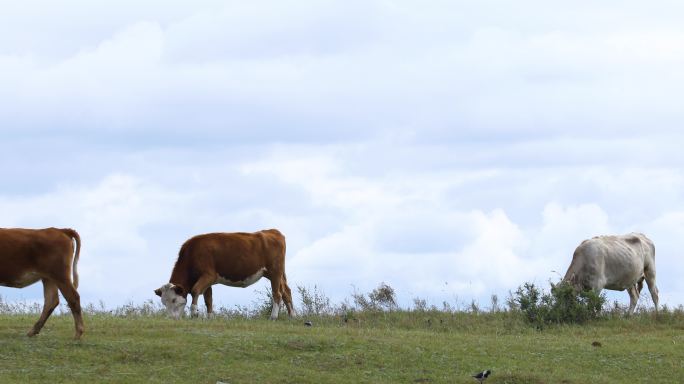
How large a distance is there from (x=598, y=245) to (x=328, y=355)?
11615mm

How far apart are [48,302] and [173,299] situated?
21.0ft

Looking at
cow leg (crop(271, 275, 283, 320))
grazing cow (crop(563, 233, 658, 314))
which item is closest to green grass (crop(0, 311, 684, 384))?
cow leg (crop(271, 275, 283, 320))

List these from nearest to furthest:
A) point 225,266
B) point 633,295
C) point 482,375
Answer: point 482,375 < point 225,266 < point 633,295

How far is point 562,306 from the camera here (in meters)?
24.8

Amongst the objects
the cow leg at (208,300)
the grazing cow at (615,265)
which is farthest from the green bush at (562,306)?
the cow leg at (208,300)

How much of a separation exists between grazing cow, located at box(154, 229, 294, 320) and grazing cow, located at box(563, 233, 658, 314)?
667 centimetres

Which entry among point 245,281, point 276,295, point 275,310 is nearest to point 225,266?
point 245,281

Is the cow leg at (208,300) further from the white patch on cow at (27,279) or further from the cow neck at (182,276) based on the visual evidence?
the white patch on cow at (27,279)

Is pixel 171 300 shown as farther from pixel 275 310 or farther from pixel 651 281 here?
pixel 651 281

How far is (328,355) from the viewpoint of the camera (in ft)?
57.8

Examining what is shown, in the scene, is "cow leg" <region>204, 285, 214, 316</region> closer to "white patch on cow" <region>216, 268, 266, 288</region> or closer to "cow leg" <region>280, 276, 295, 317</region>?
"white patch on cow" <region>216, 268, 266, 288</region>

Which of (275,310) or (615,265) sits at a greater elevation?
(615,265)

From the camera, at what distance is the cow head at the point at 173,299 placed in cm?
2425

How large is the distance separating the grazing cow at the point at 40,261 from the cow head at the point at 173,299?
6355 millimetres
